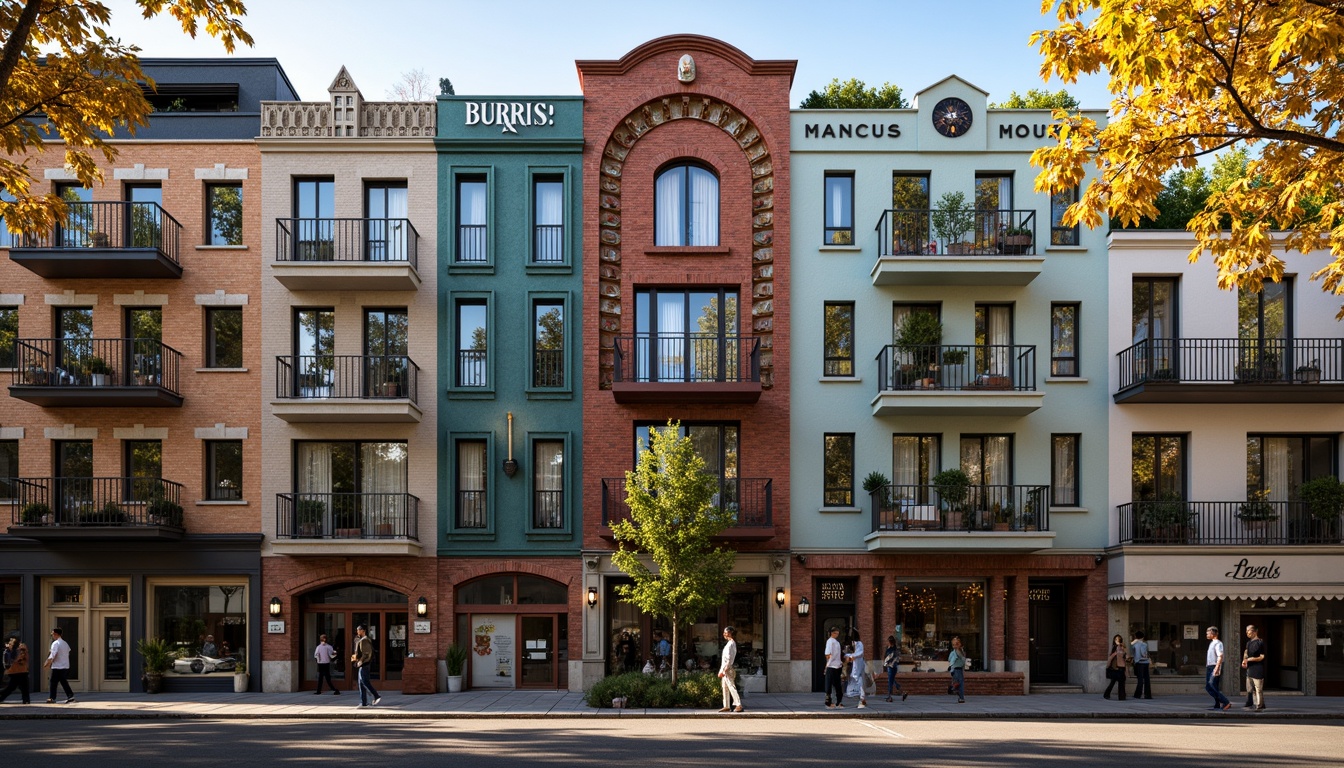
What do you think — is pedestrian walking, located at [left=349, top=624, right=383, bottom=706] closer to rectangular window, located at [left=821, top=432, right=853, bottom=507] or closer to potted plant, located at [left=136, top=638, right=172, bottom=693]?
potted plant, located at [left=136, top=638, right=172, bottom=693]

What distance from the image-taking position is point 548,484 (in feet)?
78.6

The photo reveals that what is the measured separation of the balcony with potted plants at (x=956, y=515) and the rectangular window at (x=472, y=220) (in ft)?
37.6

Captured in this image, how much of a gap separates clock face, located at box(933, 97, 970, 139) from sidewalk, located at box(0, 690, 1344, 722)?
13859 millimetres

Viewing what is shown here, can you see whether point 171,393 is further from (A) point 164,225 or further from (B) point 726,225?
(B) point 726,225

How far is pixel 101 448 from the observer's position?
23.6 meters

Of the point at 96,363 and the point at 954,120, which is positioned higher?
the point at 954,120

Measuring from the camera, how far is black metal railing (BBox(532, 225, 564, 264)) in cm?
2430

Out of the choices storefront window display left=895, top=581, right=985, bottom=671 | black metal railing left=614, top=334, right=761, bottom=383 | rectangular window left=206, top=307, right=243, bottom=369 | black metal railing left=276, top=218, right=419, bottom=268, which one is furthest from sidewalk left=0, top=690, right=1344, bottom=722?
black metal railing left=276, top=218, right=419, bottom=268

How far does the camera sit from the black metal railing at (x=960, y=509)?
75.0 feet

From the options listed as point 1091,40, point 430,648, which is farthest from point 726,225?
point 1091,40

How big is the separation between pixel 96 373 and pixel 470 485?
9.30 meters

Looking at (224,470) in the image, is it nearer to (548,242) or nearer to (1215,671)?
(548,242)

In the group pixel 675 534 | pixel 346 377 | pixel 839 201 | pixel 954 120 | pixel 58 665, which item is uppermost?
pixel 954 120

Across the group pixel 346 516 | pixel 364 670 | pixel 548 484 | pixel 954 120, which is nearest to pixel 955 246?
pixel 954 120
